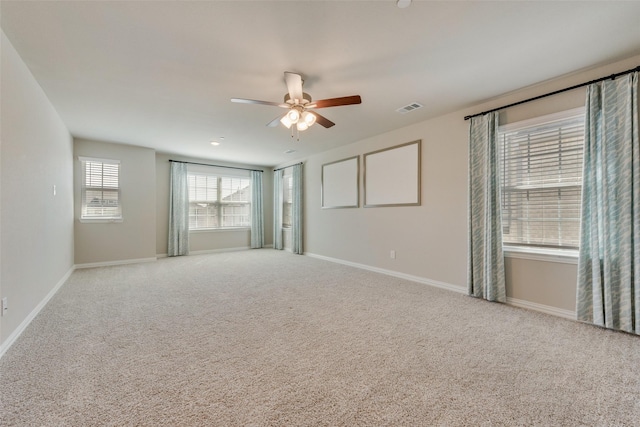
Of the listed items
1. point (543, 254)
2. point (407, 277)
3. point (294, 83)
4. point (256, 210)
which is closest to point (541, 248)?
point (543, 254)

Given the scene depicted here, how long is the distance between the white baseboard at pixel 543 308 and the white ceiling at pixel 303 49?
2479 millimetres

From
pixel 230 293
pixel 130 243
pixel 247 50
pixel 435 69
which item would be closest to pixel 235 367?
pixel 230 293

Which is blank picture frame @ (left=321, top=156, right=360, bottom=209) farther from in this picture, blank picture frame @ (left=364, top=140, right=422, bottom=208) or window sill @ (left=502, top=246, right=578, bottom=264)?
window sill @ (left=502, top=246, right=578, bottom=264)

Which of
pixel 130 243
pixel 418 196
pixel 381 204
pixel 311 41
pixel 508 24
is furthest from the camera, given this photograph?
pixel 130 243

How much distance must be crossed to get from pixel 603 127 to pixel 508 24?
4.91ft

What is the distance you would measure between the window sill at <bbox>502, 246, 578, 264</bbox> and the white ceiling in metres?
1.87

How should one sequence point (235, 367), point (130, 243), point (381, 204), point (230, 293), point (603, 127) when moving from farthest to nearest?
point (130, 243)
point (381, 204)
point (230, 293)
point (603, 127)
point (235, 367)

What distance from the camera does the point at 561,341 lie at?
7.23ft

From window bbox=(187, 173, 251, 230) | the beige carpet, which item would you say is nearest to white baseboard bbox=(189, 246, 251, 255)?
window bbox=(187, 173, 251, 230)

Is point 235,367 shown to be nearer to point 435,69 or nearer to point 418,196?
point 435,69

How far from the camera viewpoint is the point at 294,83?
99.8 inches

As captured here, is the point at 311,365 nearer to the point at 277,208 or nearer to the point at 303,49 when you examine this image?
the point at 303,49

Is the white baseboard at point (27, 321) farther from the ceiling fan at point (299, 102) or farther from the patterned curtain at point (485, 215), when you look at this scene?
the patterned curtain at point (485, 215)

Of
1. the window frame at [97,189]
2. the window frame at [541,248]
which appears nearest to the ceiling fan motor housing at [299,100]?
the window frame at [541,248]
